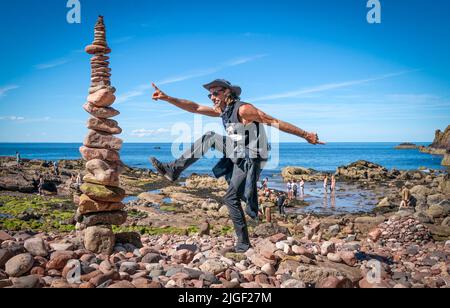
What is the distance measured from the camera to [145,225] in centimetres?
1762

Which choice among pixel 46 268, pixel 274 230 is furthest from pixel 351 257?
pixel 274 230

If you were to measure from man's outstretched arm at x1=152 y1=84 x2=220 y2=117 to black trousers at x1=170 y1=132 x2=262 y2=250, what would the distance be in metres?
0.52

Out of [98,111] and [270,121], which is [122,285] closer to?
[270,121]

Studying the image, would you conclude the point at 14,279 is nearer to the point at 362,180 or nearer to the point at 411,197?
the point at 411,197

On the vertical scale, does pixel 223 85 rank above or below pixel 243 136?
above

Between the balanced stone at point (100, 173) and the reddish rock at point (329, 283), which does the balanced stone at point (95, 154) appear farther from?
the reddish rock at point (329, 283)

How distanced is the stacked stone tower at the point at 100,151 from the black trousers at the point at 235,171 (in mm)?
2221

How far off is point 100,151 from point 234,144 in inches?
128

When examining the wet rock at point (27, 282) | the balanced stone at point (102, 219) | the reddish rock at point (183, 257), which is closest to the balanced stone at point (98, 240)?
the balanced stone at point (102, 219)

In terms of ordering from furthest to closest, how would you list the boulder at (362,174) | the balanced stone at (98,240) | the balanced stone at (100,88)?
the boulder at (362,174) → the balanced stone at (100,88) → the balanced stone at (98,240)

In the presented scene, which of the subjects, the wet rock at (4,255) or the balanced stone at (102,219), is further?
the balanced stone at (102,219)

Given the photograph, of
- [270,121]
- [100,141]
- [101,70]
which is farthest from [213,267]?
[101,70]

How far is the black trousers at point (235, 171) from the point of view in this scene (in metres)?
6.70

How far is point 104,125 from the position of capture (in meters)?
8.31
